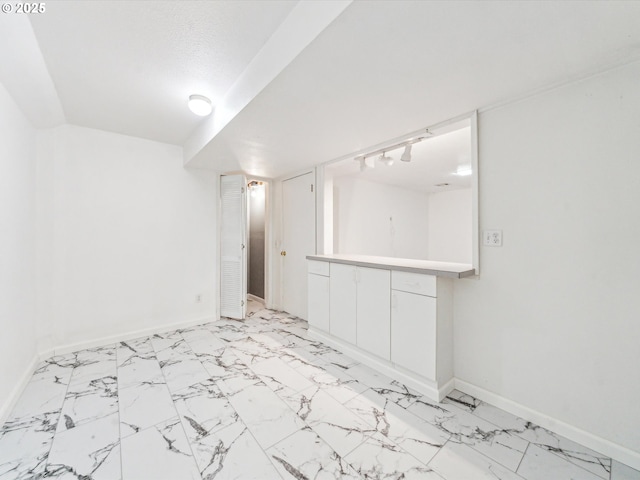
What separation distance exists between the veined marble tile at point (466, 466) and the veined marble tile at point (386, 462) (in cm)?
7

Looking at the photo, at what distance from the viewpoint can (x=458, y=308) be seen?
207 cm

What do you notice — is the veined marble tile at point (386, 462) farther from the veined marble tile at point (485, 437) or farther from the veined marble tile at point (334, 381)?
the veined marble tile at point (334, 381)

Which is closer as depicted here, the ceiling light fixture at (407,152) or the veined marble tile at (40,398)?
the veined marble tile at (40,398)

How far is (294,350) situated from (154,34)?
2727mm

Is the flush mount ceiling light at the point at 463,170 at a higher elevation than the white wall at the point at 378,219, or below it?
higher

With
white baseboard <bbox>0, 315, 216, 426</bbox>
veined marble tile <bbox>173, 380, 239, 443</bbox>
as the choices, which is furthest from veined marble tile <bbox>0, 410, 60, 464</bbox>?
veined marble tile <bbox>173, 380, 239, 443</bbox>

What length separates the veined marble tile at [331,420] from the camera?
4.92 ft

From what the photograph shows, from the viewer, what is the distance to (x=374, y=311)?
7.76 ft

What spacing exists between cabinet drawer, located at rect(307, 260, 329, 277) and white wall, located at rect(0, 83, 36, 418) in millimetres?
2438

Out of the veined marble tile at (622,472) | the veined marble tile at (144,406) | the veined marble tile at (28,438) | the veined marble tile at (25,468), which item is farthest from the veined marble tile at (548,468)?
the veined marble tile at (28,438)

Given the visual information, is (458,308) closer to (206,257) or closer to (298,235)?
(298,235)

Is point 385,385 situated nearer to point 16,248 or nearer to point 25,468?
point 25,468

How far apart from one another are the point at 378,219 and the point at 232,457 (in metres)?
3.84

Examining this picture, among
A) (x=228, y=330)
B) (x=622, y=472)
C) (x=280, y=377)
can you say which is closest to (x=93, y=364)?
(x=228, y=330)
